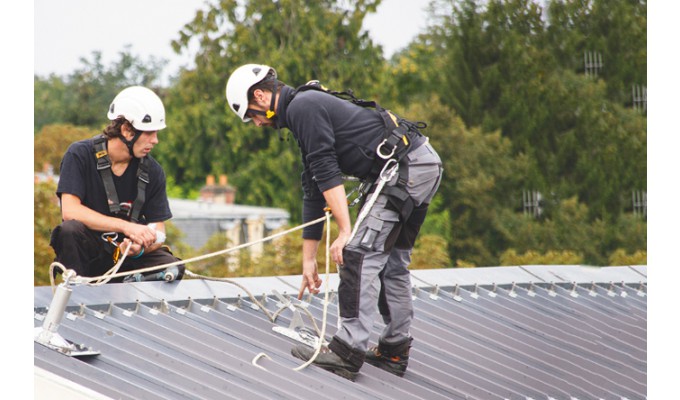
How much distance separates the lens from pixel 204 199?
42.2 m

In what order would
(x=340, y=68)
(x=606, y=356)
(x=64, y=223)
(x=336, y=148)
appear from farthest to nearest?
(x=340, y=68), (x=606, y=356), (x=64, y=223), (x=336, y=148)

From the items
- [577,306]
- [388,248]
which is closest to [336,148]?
[388,248]

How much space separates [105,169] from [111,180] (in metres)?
0.10

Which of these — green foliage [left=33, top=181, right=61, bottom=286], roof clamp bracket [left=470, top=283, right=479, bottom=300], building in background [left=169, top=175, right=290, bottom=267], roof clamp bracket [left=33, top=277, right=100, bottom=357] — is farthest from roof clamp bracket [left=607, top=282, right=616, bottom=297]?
building in background [left=169, top=175, right=290, bottom=267]

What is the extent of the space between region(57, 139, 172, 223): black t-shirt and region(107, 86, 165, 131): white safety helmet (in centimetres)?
26

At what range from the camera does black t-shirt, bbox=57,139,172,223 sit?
7.37 m

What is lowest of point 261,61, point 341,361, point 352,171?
point 341,361

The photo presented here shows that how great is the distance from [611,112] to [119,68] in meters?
39.5

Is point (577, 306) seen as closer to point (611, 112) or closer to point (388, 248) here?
point (388, 248)

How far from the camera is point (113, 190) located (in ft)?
24.7

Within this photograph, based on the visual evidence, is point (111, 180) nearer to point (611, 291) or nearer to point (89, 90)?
point (611, 291)

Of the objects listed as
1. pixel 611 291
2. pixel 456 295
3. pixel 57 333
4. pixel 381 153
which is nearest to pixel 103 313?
pixel 57 333

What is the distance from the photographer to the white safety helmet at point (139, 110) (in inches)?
294

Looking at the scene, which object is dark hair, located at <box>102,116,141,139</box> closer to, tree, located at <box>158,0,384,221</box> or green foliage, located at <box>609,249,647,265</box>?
green foliage, located at <box>609,249,647,265</box>
